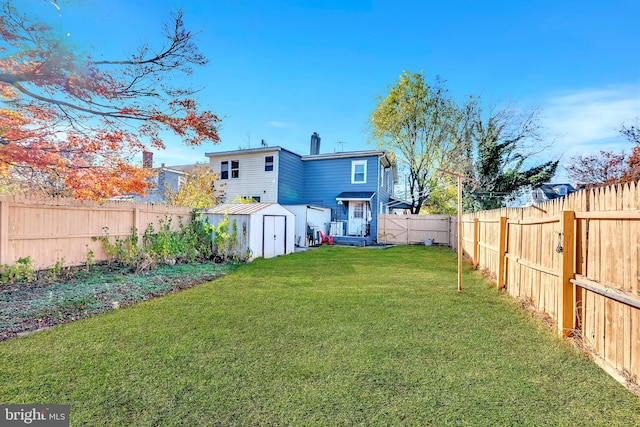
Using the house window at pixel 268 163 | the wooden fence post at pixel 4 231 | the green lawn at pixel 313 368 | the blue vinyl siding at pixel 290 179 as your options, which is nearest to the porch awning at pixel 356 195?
the blue vinyl siding at pixel 290 179

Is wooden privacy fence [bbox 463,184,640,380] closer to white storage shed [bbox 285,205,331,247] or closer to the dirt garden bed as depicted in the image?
the dirt garden bed

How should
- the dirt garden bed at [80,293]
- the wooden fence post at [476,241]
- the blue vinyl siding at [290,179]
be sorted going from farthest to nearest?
1. the blue vinyl siding at [290,179]
2. the wooden fence post at [476,241]
3. the dirt garden bed at [80,293]

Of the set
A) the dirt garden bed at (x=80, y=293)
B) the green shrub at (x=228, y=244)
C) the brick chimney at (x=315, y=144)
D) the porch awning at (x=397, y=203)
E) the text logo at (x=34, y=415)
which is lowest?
the text logo at (x=34, y=415)

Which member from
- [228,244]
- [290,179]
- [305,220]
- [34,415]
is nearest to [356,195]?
[305,220]

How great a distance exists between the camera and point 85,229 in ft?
24.3

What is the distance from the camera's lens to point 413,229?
16.4 metres

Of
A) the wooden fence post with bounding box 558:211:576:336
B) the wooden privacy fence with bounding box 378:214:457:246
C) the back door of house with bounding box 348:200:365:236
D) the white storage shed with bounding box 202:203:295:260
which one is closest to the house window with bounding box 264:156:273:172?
the back door of house with bounding box 348:200:365:236

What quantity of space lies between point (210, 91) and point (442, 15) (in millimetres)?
7033

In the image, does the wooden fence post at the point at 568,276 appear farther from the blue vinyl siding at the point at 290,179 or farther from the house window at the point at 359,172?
the blue vinyl siding at the point at 290,179

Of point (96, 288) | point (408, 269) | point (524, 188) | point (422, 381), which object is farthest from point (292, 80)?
point (524, 188)

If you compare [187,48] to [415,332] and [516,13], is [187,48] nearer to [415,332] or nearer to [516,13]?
[415,332]

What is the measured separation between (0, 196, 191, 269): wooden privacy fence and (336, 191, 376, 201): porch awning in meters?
9.85

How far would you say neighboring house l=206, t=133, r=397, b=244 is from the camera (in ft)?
53.4

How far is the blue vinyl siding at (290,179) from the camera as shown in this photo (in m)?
16.3
